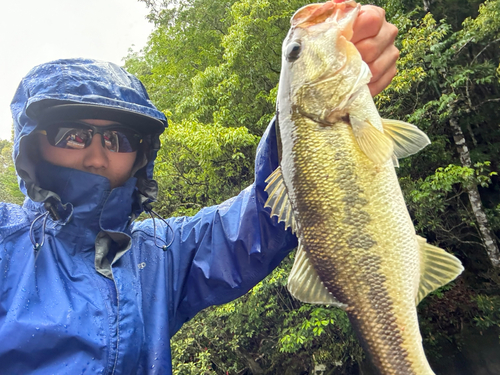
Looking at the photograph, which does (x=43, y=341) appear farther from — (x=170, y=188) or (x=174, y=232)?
(x=170, y=188)

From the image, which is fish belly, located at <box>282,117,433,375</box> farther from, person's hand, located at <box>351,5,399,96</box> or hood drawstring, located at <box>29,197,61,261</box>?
hood drawstring, located at <box>29,197,61,261</box>

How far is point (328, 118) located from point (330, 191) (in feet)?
1.04

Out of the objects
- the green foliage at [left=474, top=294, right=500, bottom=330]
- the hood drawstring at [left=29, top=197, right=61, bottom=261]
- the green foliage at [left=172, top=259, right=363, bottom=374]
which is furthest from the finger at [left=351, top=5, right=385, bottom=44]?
the green foliage at [left=474, top=294, right=500, bottom=330]

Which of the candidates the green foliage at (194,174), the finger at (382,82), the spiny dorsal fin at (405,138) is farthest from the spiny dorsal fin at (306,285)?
the green foliage at (194,174)

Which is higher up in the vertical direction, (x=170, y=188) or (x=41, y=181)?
(x=41, y=181)

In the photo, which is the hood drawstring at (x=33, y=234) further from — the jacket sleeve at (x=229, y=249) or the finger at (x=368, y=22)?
the finger at (x=368, y=22)

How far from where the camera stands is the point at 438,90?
25.0 feet

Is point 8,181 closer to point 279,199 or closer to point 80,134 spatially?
point 80,134

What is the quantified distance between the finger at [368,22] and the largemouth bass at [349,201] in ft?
0.11

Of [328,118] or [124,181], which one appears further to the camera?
[124,181]

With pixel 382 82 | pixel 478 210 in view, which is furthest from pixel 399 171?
pixel 382 82

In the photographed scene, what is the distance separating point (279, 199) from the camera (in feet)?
4.71

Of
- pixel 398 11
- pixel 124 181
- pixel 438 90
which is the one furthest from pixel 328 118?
pixel 398 11

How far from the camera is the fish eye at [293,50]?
1.46 meters
